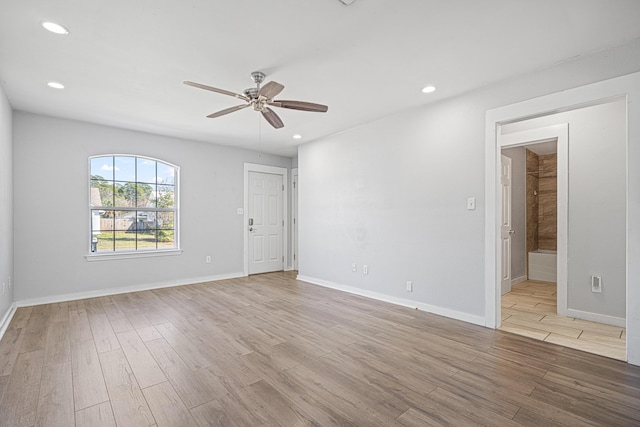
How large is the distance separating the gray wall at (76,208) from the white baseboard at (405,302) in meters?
2.17

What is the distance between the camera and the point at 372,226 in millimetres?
4375

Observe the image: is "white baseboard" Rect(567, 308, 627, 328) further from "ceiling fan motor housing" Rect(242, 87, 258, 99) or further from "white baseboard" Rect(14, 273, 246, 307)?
"white baseboard" Rect(14, 273, 246, 307)

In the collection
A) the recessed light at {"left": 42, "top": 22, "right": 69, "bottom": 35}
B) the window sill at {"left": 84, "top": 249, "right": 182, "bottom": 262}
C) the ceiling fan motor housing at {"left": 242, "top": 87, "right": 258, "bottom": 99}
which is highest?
the recessed light at {"left": 42, "top": 22, "right": 69, "bottom": 35}

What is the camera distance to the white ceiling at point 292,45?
198 cm

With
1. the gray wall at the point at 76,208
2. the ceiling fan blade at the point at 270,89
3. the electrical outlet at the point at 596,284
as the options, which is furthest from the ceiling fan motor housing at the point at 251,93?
the electrical outlet at the point at 596,284

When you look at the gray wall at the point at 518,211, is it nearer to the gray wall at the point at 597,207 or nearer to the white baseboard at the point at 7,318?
the gray wall at the point at 597,207

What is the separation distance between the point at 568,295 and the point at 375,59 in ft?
11.3

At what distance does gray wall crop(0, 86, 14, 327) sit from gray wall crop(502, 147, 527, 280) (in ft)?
21.8

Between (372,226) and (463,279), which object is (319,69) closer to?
(372,226)

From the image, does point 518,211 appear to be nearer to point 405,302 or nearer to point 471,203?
point 471,203

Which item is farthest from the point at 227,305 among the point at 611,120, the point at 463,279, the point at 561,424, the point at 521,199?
the point at 521,199

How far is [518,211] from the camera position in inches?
210

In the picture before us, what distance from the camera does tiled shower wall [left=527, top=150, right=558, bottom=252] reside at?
597cm

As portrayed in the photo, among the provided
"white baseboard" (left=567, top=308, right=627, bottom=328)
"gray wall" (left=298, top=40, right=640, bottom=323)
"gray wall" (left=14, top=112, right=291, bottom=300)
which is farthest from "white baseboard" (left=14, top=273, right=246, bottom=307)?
"white baseboard" (left=567, top=308, right=627, bottom=328)
